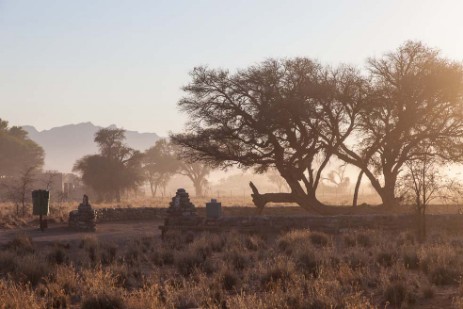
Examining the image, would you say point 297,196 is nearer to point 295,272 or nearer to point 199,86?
point 199,86

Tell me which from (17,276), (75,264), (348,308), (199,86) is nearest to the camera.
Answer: (348,308)

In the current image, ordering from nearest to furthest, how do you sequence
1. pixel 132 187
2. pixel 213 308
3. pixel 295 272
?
pixel 213 308 < pixel 295 272 < pixel 132 187

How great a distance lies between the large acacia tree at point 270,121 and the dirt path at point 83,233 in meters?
6.46

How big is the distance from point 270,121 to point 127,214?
38.6 feet

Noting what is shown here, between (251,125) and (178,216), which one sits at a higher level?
(251,125)

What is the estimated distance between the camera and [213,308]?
33.9ft

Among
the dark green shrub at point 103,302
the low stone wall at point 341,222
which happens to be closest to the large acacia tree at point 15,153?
the low stone wall at point 341,222

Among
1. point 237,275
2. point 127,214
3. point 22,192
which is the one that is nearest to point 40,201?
point 22,192

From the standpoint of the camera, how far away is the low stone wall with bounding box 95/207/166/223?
36309 millimetres

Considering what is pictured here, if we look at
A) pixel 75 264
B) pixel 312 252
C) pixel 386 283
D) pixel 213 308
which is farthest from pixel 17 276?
pixel 386 283

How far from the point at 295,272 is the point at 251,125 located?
2086cm

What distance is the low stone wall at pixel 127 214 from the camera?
3631cm

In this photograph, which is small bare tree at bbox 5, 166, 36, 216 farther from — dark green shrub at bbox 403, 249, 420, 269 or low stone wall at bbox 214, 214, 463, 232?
dark green shrub at bbox 403, 249, 420, 269

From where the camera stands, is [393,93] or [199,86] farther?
[199,86]
